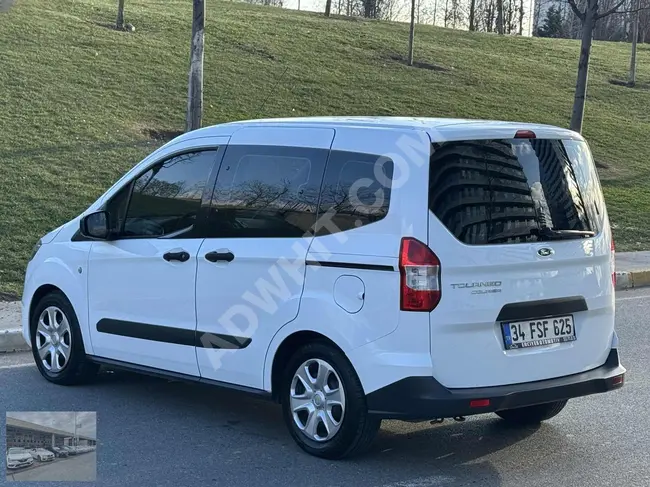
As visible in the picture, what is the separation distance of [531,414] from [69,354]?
334cm

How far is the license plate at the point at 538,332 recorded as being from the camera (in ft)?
16.4

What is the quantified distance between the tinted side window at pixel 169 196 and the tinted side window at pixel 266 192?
189mm

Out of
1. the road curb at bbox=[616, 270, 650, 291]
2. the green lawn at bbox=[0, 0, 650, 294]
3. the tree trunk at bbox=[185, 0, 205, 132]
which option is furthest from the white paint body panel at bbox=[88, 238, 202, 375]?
the tree trunk at bbox=[185, 0, 205, 132]

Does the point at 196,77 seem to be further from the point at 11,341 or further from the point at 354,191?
the point at 354,191

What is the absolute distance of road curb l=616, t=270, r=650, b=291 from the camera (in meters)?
12.6

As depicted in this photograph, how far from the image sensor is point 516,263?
5004mm

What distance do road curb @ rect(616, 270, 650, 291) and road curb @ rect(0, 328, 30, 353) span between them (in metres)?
7.93

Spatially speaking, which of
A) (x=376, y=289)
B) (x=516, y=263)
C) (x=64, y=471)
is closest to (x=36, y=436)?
(x=64, y=471)

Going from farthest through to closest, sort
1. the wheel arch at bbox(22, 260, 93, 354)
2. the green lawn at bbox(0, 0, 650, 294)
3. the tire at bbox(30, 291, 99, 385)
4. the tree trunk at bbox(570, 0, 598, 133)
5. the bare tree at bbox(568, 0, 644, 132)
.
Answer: the tree trunk at bbox(570, 0, 598, 133) → the bare tree at bbox(568, 0, 644, 132) → the green lawn at bbox(0, 0, 650, 294) → the tire at bbox(30, 291, 99, 385) → the wheel arch at bbox(22, 260, 93, 354)

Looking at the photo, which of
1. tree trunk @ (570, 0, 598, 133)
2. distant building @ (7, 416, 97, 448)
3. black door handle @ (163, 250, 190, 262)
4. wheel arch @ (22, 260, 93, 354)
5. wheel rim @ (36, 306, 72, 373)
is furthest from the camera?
tree trunk @ (570, 0, 598, 133)

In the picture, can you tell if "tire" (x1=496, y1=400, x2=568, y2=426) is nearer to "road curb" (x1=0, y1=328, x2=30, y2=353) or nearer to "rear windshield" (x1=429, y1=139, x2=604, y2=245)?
"rear windshield" (x1=429, y1=139, x2=604, y2=245)

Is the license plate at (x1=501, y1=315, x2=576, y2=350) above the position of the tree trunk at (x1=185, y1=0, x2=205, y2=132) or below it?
below

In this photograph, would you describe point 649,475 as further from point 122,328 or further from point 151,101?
point 151,101

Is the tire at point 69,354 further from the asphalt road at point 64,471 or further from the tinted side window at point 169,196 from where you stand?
the asphalt road at point 64,471
